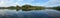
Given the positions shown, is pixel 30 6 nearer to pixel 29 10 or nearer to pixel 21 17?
pixel 29 10

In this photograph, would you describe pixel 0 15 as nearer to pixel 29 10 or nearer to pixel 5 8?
pixel 5 8

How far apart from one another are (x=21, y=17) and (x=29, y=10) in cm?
17

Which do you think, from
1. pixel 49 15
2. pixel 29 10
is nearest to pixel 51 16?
pixel 49 15

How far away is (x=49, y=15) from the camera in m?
2.00

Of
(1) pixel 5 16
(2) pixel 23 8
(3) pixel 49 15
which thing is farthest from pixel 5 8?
(3) pixel 49 15

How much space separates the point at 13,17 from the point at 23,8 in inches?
8.9

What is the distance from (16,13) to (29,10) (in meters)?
0.22

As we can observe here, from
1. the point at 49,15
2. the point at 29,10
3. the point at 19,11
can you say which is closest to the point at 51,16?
the point at 49,15

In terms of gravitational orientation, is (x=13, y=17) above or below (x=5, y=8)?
below

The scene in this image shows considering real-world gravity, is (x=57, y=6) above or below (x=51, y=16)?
above

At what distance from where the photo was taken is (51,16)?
199 centimetres

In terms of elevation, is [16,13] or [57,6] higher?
[57,6]

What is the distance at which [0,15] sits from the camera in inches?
78.0

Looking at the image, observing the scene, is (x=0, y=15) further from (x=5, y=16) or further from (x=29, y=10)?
(x=29, y=10)
